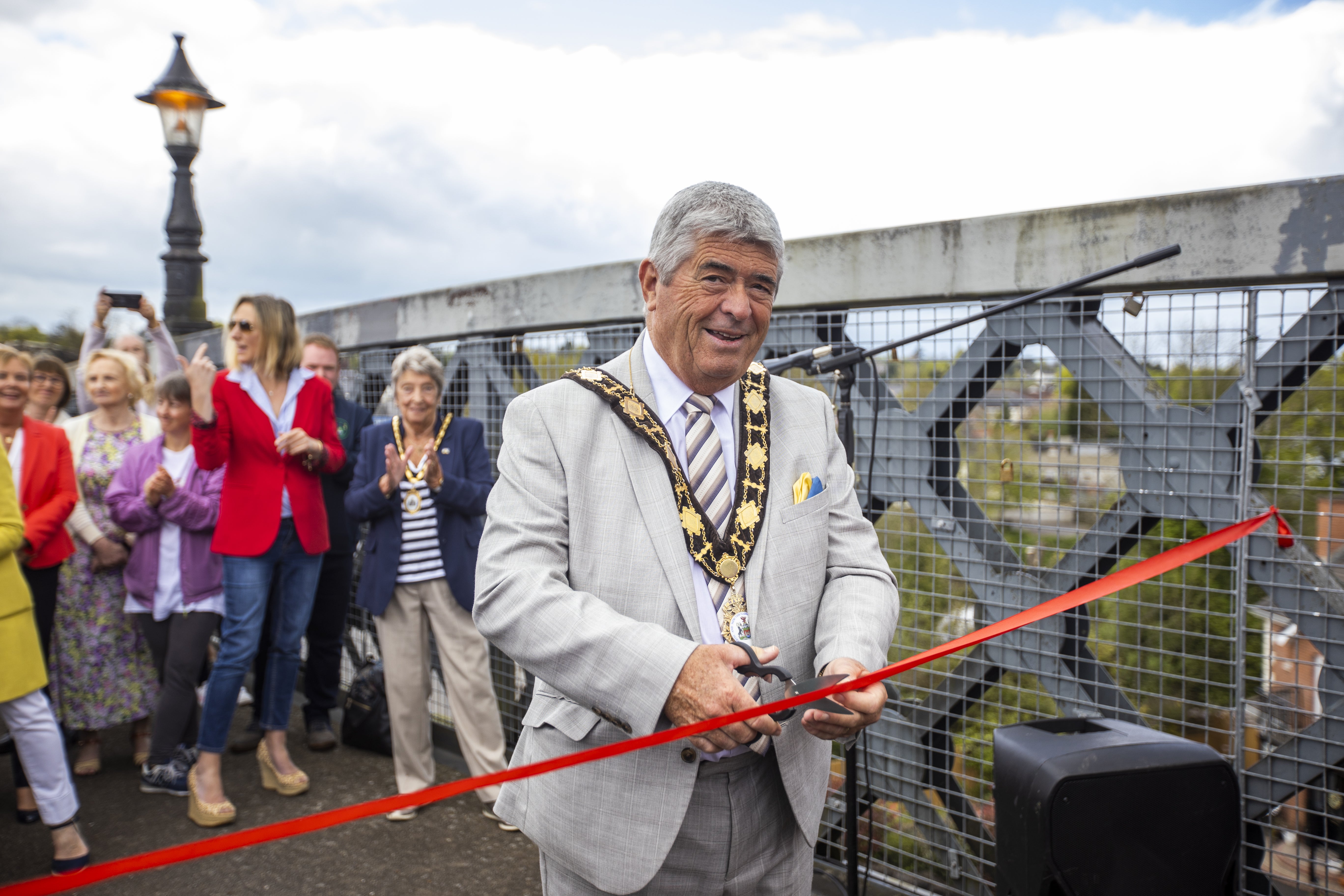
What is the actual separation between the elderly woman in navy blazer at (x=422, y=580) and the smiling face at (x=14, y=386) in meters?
1.52

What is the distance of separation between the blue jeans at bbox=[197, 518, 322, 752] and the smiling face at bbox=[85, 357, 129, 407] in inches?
50.1

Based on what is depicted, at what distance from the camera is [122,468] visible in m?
4.29

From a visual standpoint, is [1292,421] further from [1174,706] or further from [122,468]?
[122,468]

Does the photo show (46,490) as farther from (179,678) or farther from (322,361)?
(322,361)

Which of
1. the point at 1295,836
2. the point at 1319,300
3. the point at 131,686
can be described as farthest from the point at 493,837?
the point at 1319,300

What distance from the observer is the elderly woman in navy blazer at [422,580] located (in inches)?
155

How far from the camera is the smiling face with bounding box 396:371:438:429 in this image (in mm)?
3941

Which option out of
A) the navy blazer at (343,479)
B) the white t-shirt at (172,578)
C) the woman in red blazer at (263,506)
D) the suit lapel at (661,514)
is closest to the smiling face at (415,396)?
the woman in red blazer at (263,506)

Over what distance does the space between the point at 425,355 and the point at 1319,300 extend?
333 centimetres

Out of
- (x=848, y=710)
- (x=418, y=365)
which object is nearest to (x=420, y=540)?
(x=418, y=365)

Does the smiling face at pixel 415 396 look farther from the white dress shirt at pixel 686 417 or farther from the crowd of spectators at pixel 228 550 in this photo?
the white dress shirt at pixel 686 417

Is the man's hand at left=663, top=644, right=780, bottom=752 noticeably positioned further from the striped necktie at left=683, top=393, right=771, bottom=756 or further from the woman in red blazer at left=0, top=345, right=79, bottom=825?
the woman in red blazer at left=0, top=345, right=79, bottom=825

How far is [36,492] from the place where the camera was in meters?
3.76

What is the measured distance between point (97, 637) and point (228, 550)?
3.73ft
